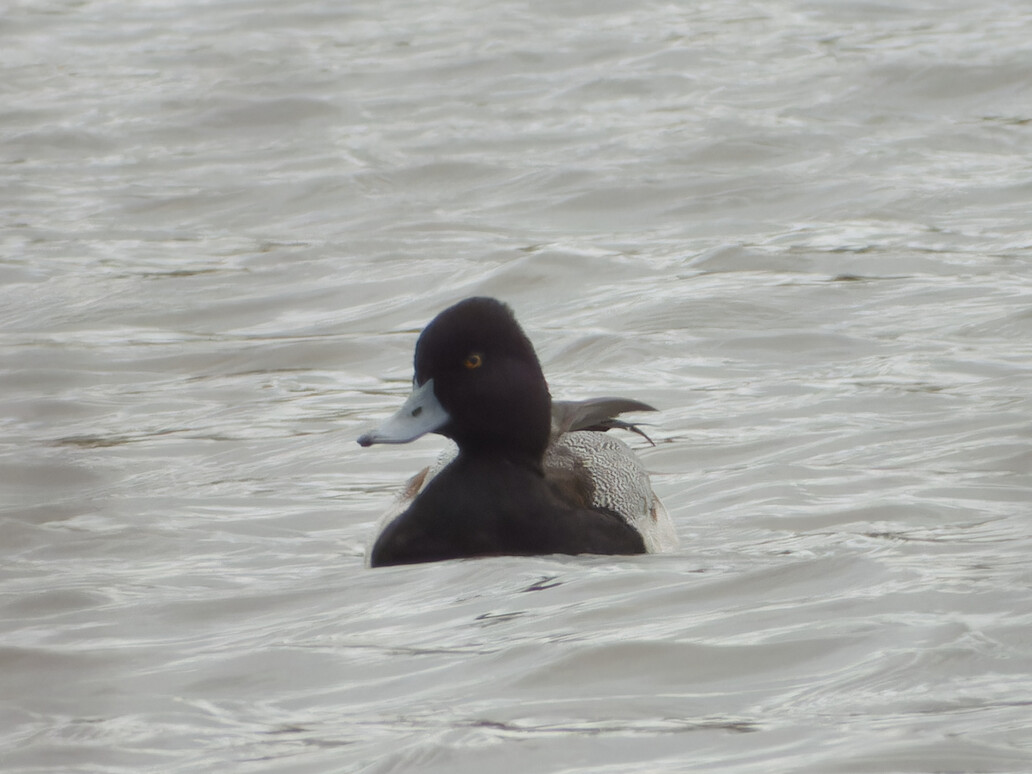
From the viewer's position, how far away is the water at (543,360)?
453 centimetres

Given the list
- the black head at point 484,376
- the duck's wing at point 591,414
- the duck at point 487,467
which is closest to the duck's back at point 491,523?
the duck at point 487,467

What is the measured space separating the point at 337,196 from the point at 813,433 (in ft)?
20.8

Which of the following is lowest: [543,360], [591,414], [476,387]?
[543,360]

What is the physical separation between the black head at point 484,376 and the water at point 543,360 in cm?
51

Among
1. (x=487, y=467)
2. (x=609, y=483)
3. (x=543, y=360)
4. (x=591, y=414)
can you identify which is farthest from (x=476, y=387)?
(x=543, y=360)

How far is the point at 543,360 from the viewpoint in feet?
32.3

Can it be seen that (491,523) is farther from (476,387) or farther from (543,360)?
(543,360)

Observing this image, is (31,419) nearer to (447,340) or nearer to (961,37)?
(447,340)

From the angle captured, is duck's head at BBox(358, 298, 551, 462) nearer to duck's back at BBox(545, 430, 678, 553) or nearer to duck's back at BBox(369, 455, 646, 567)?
duck's back at BBox(369, 455, 646, 567)

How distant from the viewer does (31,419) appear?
8.88m

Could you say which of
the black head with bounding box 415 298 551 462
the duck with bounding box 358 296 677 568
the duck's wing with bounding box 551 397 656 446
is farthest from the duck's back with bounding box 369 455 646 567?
the duck's wing with bounding box 551 397 656 446

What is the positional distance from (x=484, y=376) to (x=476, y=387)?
0.05 metres

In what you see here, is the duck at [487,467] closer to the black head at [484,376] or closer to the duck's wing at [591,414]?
the black head at [484,376]

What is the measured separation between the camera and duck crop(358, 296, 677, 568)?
600 cm
